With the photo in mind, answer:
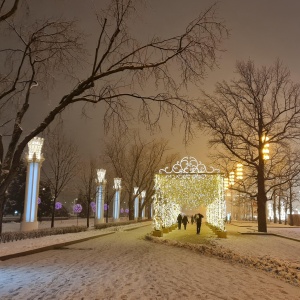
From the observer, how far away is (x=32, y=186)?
974 inches

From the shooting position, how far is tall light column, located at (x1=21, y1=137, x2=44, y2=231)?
2397cm

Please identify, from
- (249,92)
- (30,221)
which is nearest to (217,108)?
(249,92)

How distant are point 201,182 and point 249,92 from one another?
8.49 meters

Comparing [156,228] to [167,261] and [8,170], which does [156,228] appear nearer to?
[167,261]

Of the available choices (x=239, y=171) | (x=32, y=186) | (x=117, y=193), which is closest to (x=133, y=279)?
(x=32, y=186)

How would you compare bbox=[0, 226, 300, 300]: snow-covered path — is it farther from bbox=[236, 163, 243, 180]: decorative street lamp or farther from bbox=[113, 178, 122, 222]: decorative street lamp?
bbox=[113, 178, 122, 222]: decorative street lamp

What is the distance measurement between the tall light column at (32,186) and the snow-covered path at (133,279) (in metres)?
11.4

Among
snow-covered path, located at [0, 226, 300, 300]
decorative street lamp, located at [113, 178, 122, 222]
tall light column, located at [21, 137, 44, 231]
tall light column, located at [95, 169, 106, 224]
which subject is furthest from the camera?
decorative street lamp, located at [113, 178, 122, 222]

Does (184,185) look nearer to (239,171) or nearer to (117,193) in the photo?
(239,171)

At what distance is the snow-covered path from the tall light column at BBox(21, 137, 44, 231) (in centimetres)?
1137

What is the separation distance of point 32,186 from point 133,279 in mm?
17377

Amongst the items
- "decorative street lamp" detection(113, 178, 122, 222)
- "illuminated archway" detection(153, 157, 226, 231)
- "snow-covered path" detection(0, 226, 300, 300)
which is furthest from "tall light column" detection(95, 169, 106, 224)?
"snow-covered path" detection(0, 226, 300, 300)

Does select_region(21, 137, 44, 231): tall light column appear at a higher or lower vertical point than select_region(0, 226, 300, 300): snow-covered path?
higher

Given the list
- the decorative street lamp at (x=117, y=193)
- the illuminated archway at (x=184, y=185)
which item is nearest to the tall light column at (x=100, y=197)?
the decorative street lamp at (x=117, y=193)
